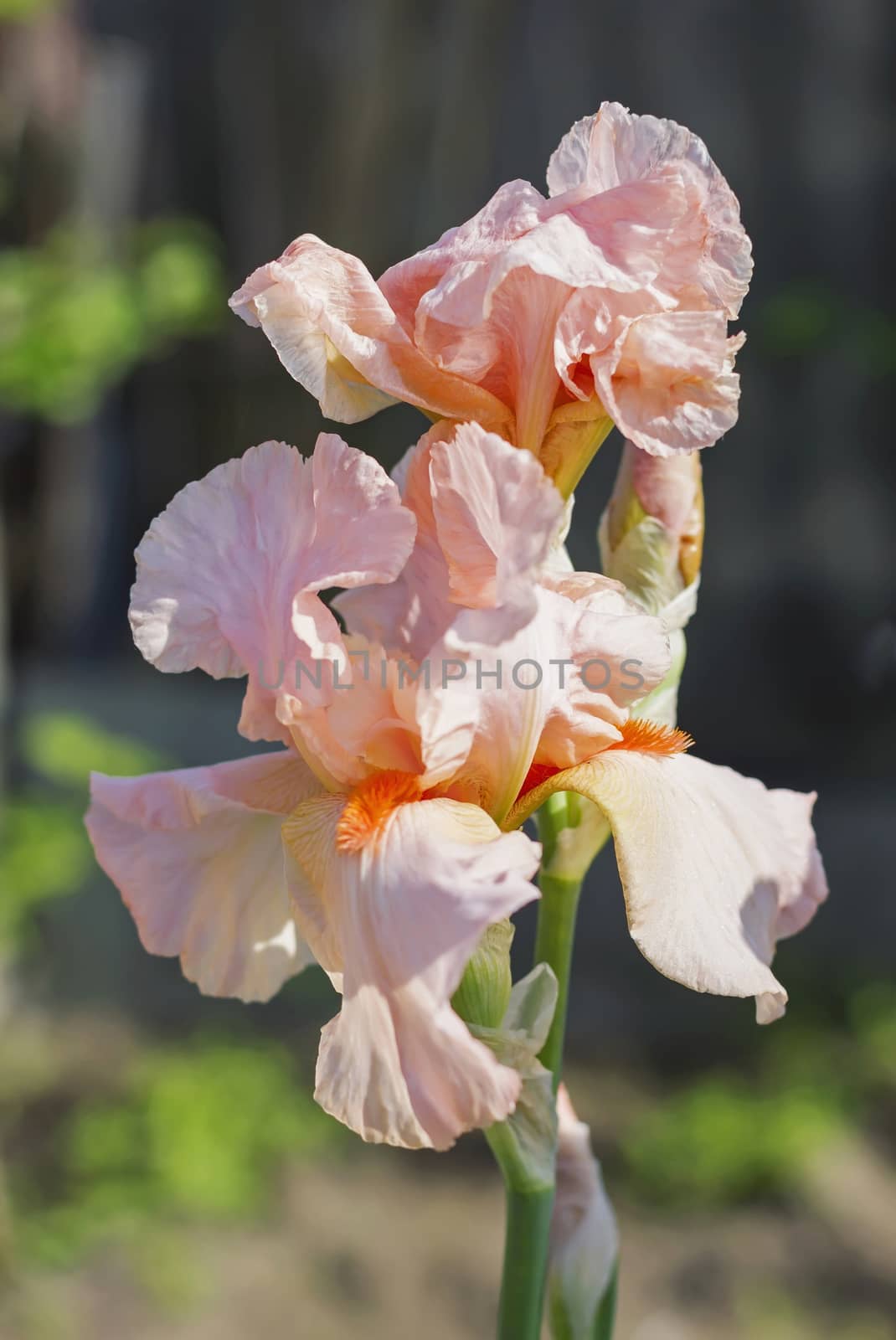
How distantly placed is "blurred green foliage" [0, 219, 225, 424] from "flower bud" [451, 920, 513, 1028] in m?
1.98

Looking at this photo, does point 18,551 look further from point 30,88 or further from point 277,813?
point 277,813

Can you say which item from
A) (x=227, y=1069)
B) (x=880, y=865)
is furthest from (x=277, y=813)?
(x=880, y=865)

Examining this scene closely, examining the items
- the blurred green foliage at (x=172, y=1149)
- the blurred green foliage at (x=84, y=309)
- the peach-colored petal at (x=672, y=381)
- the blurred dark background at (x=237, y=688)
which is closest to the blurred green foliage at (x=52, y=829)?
the blurred dark background at (x=237, y=688)

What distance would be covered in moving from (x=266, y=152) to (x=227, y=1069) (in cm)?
249

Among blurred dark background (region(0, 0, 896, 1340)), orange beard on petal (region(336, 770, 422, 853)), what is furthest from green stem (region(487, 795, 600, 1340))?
blurred dark background (region(0, 0, 896, 1340))

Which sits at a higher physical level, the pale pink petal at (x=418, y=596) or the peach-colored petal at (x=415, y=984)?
the pale pink petal at (x=418, y=596)

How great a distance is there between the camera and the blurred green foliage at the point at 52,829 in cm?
229

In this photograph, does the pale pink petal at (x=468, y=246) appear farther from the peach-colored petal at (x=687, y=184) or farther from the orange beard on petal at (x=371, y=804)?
the orange beard on petal at (x=371, y=804)

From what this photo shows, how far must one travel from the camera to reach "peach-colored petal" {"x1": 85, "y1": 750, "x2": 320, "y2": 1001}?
66cm

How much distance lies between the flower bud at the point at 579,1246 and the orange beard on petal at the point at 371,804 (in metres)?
0.21

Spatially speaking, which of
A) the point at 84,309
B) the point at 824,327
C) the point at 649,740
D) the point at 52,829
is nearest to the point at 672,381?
the point at 649,740

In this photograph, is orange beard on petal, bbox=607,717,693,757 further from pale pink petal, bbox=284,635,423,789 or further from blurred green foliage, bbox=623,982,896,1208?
blurred green foliage, bbox=623,982,896,1208

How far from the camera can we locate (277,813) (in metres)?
0.65

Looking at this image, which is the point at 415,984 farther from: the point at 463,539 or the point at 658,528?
the point at 658,528
